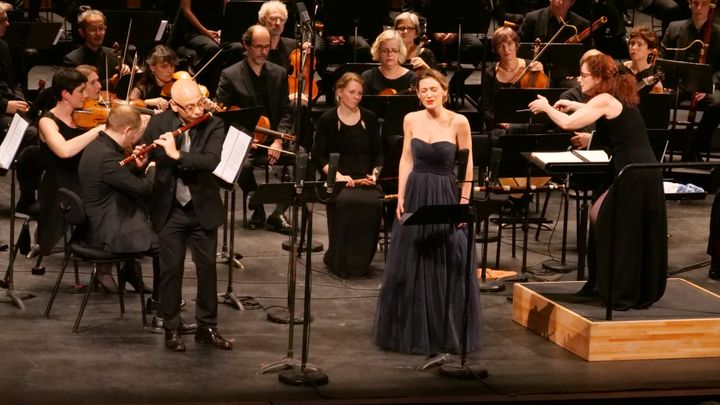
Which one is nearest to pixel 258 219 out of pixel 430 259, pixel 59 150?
pixel 59 150

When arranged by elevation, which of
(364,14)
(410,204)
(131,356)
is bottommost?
(131,356)

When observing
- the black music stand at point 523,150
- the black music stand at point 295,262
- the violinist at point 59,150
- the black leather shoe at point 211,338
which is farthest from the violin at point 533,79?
the black leather shoe at point 211,338

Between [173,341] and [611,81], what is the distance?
2732 mm

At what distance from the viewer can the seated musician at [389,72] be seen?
30.6 feet

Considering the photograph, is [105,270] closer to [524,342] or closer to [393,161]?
[393,161]

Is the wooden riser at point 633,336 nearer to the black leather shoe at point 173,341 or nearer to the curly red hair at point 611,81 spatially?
the curly red hair at point 611,81

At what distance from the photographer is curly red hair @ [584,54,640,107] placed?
22.8ft

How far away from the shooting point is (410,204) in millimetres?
7020

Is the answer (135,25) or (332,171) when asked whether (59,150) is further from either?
(135,25)

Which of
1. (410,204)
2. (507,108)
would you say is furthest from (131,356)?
(507,108)

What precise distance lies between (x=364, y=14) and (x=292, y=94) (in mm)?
1457

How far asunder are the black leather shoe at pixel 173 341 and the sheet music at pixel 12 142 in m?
1.33

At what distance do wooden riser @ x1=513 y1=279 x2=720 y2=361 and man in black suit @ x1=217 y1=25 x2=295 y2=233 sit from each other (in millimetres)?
2901

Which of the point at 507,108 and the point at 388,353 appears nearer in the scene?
the point at 388,353
